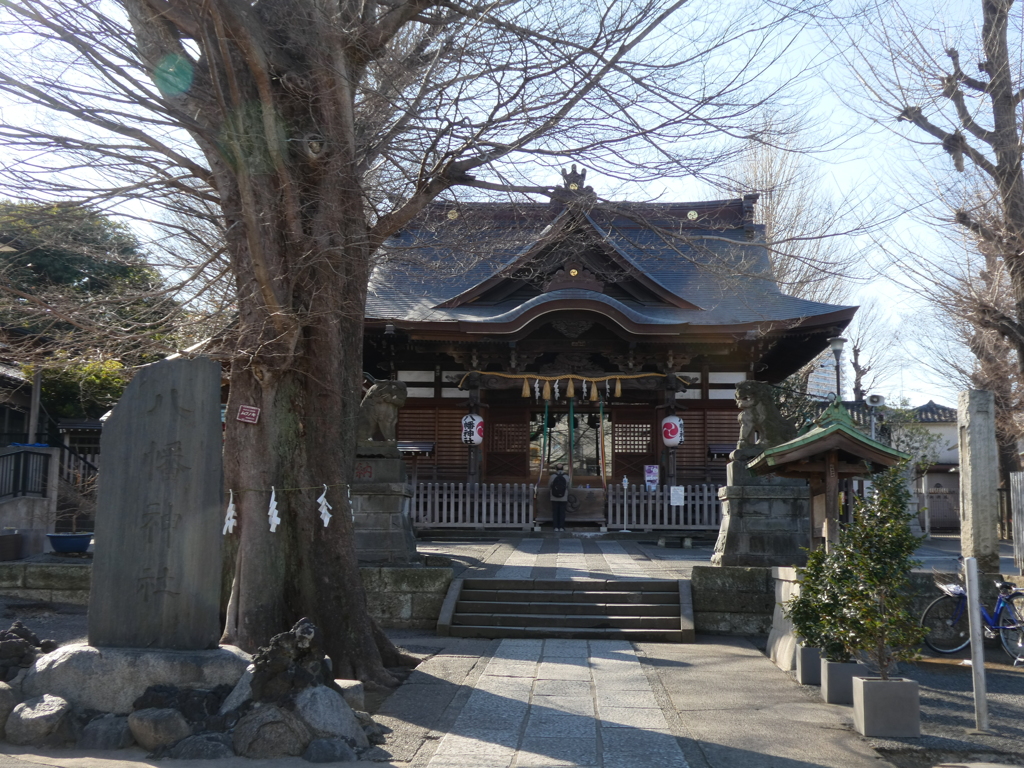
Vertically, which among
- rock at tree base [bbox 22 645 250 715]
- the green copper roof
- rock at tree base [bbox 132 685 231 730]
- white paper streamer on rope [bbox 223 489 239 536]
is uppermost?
the green copper roof

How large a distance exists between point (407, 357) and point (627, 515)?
6.71m

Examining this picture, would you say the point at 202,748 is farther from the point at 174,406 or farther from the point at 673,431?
the point at 673,431

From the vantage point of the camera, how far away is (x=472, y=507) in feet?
60.3

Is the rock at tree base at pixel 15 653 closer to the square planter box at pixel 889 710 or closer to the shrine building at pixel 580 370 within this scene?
the square planter box at pixel 889 710

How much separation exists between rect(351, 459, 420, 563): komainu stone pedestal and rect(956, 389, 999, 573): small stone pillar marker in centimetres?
737

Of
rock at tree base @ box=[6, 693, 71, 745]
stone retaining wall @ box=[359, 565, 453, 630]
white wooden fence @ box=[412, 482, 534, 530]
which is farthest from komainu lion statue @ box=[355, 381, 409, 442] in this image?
rock at tree base @ box=[6, 693, 71, 745]

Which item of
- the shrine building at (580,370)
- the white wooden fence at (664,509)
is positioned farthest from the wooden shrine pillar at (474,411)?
the white wooden fence at (664,509)

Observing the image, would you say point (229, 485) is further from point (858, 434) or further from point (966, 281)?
point (966, 281)

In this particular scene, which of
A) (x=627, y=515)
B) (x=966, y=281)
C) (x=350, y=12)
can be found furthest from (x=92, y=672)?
(x=627, y=515)

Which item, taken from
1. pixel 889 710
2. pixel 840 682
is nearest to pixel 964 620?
pixel 840 682

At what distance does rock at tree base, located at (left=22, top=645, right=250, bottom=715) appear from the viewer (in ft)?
18.4

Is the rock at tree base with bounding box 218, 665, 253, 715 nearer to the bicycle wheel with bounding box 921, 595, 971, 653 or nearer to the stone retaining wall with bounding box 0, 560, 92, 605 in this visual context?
the stone retaining wall with bounding box 0, 560, 92, 605

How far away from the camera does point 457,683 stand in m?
7.41

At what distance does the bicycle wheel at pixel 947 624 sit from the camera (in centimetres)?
933
